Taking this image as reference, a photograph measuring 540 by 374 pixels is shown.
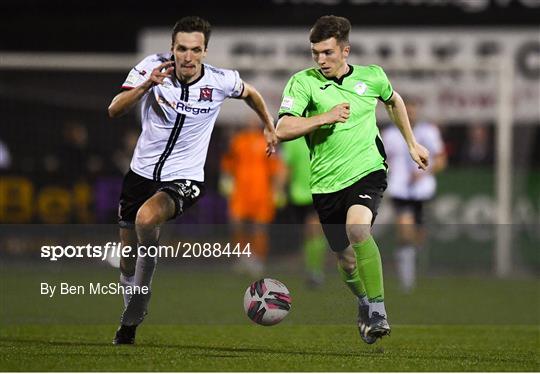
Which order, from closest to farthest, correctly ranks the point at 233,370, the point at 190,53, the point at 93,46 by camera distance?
the point at 233,370 < the point at 190,53 < the point at 93,46

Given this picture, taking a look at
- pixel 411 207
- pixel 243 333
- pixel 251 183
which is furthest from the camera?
pixel 251 183

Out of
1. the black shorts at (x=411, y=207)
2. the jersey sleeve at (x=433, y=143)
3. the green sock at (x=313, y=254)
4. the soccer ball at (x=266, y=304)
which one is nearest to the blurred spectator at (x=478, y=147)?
the black shorts at (x=411, y=207)

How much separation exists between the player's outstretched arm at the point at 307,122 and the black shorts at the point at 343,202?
53 centimetres

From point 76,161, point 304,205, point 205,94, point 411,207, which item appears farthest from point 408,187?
point 205,94

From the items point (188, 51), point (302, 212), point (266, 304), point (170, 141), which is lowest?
point (302, 212)

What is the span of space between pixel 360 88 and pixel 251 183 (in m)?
8.22

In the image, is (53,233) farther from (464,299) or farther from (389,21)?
(389,21)

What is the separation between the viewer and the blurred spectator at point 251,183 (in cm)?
1605

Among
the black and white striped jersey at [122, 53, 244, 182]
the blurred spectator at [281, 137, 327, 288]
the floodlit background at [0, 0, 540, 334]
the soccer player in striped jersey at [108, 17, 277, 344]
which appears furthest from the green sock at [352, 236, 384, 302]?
the blurred spectator at [281, 137, 327, 288]

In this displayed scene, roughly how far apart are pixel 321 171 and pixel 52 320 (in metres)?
2.67

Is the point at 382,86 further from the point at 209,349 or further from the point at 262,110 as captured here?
the point at 209,349

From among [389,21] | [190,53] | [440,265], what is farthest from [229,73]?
[389,21]

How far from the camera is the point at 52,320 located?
9.65 m

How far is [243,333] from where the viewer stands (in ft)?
30.8
